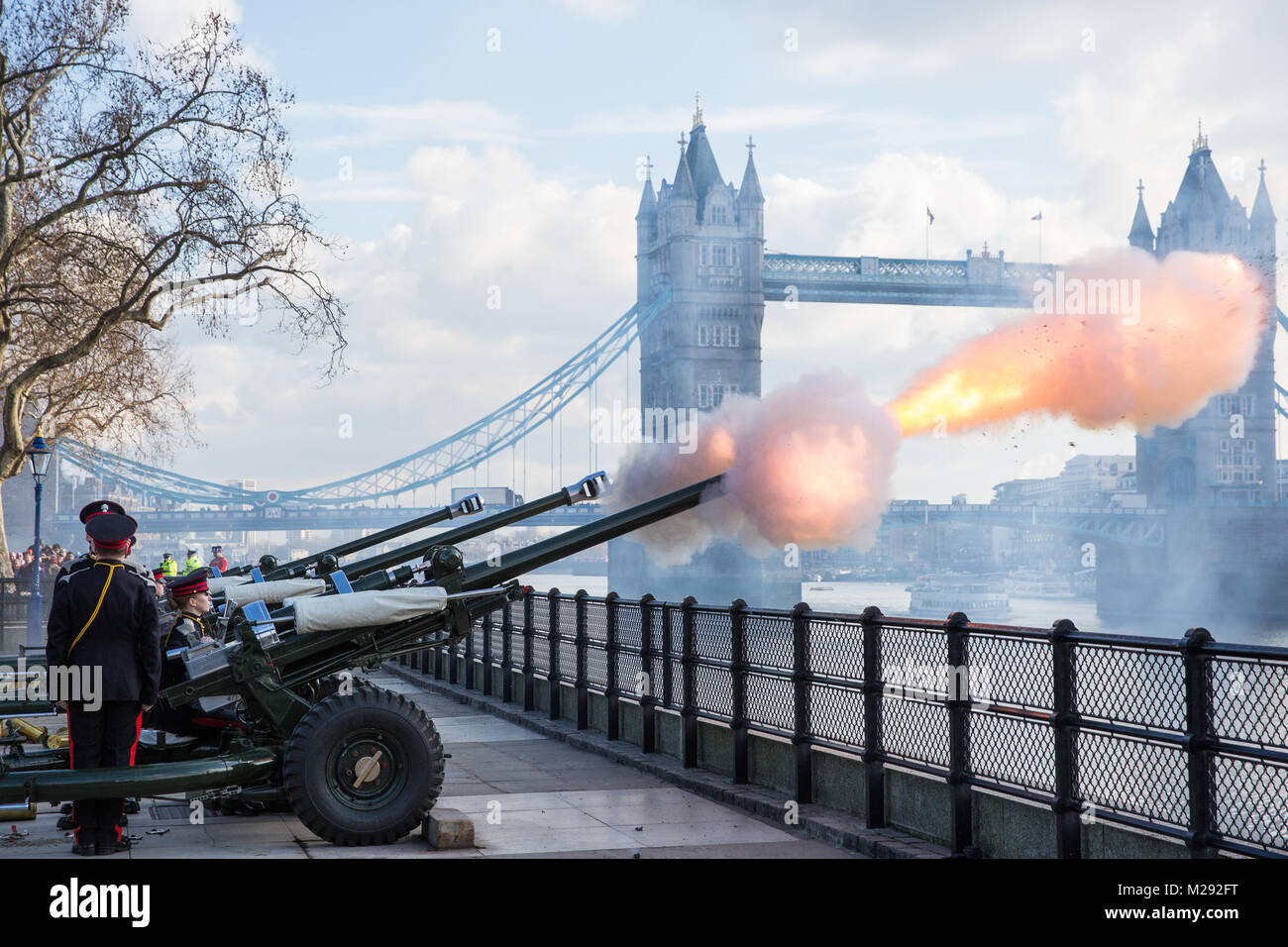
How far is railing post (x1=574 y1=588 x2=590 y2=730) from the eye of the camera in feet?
45.1

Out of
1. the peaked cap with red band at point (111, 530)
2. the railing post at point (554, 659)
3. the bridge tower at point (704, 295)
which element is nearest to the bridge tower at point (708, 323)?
the bridge tower at point (704, 295)

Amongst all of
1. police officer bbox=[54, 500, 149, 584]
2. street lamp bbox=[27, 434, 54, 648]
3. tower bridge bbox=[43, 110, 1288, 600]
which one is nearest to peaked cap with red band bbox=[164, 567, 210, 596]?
police officer bbox=[54, 500, 149, 584]

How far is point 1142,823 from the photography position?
652cm

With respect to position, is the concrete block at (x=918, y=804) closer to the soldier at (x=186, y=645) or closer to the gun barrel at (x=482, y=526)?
the gun barrel at (x=482, y=526)

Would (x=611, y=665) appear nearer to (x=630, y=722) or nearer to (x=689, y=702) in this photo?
(x=630, y=722)

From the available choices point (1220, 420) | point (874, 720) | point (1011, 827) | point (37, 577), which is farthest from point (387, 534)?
point (1220, 420)

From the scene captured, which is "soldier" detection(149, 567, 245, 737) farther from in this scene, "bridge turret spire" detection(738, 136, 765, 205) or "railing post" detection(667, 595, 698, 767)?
"bridge turret spire" detection(738, 136, 765, 205)

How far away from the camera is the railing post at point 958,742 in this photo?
7625 mm

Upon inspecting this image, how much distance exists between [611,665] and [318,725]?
5.12 meters

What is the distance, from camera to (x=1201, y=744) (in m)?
6.09

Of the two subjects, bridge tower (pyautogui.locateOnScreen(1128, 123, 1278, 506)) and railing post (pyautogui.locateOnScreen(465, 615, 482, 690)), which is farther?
bridge tower (pyautogui.locateOnScreen(1128, 123, 1278, 506))

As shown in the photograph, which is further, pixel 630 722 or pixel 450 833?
pixel 630 722

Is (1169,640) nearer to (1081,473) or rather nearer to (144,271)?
(144,271)

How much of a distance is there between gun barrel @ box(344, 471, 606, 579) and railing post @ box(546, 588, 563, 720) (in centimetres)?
A: 316
